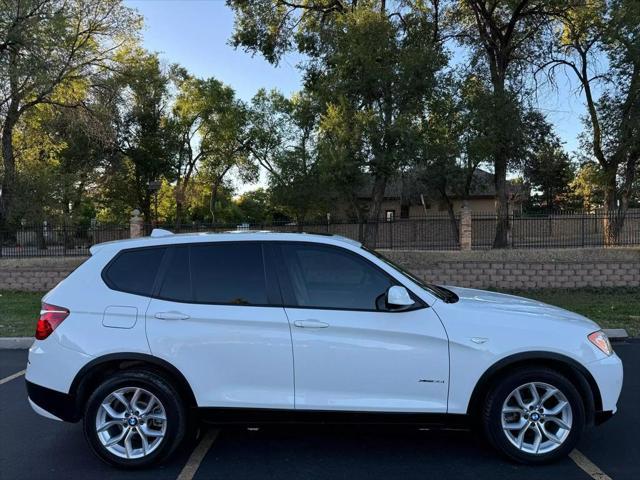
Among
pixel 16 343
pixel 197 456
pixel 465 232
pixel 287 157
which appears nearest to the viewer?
pixel 197 456

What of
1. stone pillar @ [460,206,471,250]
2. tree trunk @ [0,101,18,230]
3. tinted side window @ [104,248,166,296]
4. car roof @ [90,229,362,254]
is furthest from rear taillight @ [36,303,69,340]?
tree trunk @ [0,101,18,230]

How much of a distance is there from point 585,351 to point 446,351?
1.04 meters

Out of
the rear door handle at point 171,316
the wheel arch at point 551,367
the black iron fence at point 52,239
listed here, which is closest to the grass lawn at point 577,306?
the black iron fence at point 52,239

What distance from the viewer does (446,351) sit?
12.6 ft

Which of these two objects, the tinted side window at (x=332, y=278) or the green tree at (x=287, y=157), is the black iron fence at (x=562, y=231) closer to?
the green tree at (x=287, y=157)

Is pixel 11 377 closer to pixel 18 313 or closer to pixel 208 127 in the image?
pixel 18 313

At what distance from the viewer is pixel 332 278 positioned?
423cm

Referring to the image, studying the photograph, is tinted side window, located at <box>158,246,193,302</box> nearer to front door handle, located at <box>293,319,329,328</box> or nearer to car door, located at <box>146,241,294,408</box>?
car door, located at <box>146,241,294,408</box>

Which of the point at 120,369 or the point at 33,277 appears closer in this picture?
the point at 120,369

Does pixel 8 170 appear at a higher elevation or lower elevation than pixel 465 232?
higher

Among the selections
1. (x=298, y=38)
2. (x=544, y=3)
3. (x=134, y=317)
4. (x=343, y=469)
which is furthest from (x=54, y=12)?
(x=343, y=469)

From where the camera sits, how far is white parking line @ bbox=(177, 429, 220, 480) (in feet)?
12.8

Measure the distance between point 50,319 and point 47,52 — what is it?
56.3 feet

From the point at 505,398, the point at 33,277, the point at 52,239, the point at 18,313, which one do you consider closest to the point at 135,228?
the point at 52,239
